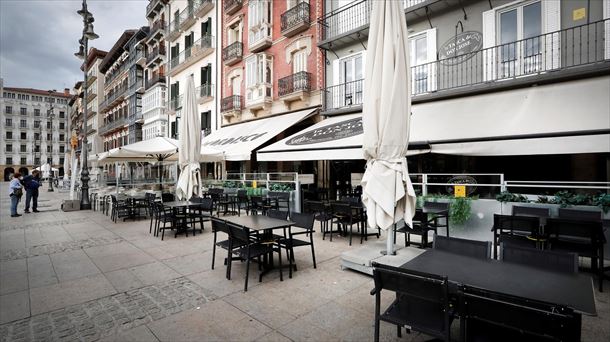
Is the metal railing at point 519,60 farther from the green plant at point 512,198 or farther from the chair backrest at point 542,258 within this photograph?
the chair backrest at point 542,258

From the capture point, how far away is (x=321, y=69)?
14492mm

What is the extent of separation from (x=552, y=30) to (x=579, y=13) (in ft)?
2.07

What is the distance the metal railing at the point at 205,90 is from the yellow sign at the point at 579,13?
61.8 ft

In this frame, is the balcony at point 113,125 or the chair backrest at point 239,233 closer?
the chair backrest at point 239,233

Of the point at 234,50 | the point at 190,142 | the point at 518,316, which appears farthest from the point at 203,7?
the point at 518,316

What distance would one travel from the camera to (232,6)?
19.2 m

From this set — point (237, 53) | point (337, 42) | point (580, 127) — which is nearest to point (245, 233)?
point (580, 127)

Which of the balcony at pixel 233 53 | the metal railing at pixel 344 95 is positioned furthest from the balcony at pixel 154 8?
the metal railing at pixel 344 95

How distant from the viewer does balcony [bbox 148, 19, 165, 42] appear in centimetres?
2768

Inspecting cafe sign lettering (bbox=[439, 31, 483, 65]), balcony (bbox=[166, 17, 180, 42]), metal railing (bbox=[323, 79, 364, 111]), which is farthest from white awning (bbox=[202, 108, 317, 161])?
balcony (bbox=[166, 17, 180, 42])

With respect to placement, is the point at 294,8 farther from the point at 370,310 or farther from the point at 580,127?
the point at 370,310

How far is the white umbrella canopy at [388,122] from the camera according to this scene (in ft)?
14.3

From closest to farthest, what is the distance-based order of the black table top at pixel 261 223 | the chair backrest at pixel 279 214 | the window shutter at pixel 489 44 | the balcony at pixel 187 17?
the black table top at pixel 261 223 → the chair backrest at pixel 279 214 → the window shutter at pixel 489 44 → the balcony at pixel 187 17

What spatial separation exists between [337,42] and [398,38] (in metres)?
9.80
